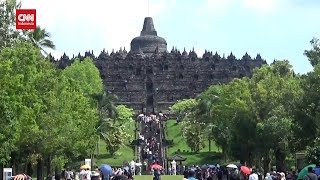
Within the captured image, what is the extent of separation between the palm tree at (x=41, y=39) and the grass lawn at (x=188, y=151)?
2150 centimetres

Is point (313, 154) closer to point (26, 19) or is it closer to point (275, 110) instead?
point (275, 110)

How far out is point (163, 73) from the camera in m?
158

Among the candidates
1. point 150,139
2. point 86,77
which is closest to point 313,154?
point 86,77

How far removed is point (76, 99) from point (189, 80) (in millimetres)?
102461

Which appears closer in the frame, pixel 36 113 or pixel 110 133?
pixel 36 113

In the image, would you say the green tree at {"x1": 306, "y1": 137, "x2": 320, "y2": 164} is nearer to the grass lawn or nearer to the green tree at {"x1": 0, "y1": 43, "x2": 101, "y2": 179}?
the green tree at {"x1": 0, "y1": 43, "x2": 101, "y2": 179}

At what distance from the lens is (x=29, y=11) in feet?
145

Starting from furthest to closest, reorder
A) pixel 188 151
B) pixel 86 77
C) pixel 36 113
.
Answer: pixel 188 151 → pixel 86 77 → pixel 36 113

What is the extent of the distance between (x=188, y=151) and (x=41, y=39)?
28985mm

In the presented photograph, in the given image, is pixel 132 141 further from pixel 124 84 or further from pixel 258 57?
pixel 258 57

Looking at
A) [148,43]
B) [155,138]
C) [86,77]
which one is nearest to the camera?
[86,77]

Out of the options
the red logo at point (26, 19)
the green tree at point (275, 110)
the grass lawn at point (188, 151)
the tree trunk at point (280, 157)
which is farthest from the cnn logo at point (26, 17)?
the grass lawn at point (188, 151)

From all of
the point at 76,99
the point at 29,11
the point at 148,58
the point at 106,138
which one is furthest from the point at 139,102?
the point at 29,11

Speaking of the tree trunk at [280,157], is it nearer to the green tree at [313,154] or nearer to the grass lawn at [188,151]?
the green tree at [313,154]
